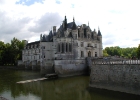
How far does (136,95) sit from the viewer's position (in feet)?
56.5

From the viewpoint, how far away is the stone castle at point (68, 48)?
121 ft

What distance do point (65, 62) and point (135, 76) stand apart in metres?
20.0

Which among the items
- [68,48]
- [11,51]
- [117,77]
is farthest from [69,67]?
[11,51]

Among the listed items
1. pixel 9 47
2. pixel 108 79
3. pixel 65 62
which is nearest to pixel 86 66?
pixel 65 62

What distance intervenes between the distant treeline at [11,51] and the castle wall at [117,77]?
2053 inches

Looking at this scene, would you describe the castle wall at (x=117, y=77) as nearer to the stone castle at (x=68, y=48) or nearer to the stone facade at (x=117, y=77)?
the stone facade at (x=117, y=77)

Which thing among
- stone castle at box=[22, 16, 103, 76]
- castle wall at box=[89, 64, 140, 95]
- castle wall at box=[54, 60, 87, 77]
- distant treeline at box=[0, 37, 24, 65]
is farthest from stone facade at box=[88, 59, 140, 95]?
distant treeline at box=[0, 37, 24, 65]

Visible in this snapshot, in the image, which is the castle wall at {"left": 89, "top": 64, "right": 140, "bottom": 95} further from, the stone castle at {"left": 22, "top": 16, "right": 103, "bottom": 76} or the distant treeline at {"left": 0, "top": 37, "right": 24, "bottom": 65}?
the distant treeline at {"left": 0, "top": 37, "right": 24, "bottom": 65}

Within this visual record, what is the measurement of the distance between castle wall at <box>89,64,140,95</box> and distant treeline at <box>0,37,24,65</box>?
52146 mm

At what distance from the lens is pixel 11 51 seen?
223ft

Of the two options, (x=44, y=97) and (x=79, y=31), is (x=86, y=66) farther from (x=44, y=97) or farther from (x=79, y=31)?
(x=44, y=97)

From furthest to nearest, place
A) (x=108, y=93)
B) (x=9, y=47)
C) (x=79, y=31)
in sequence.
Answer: (x=9, y=47)
(x=79, y=31)
(x=108, y=93)

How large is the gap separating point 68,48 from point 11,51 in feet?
116

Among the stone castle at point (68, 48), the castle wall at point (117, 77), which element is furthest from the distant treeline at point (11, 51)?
the castle wall at point (117, 77)
